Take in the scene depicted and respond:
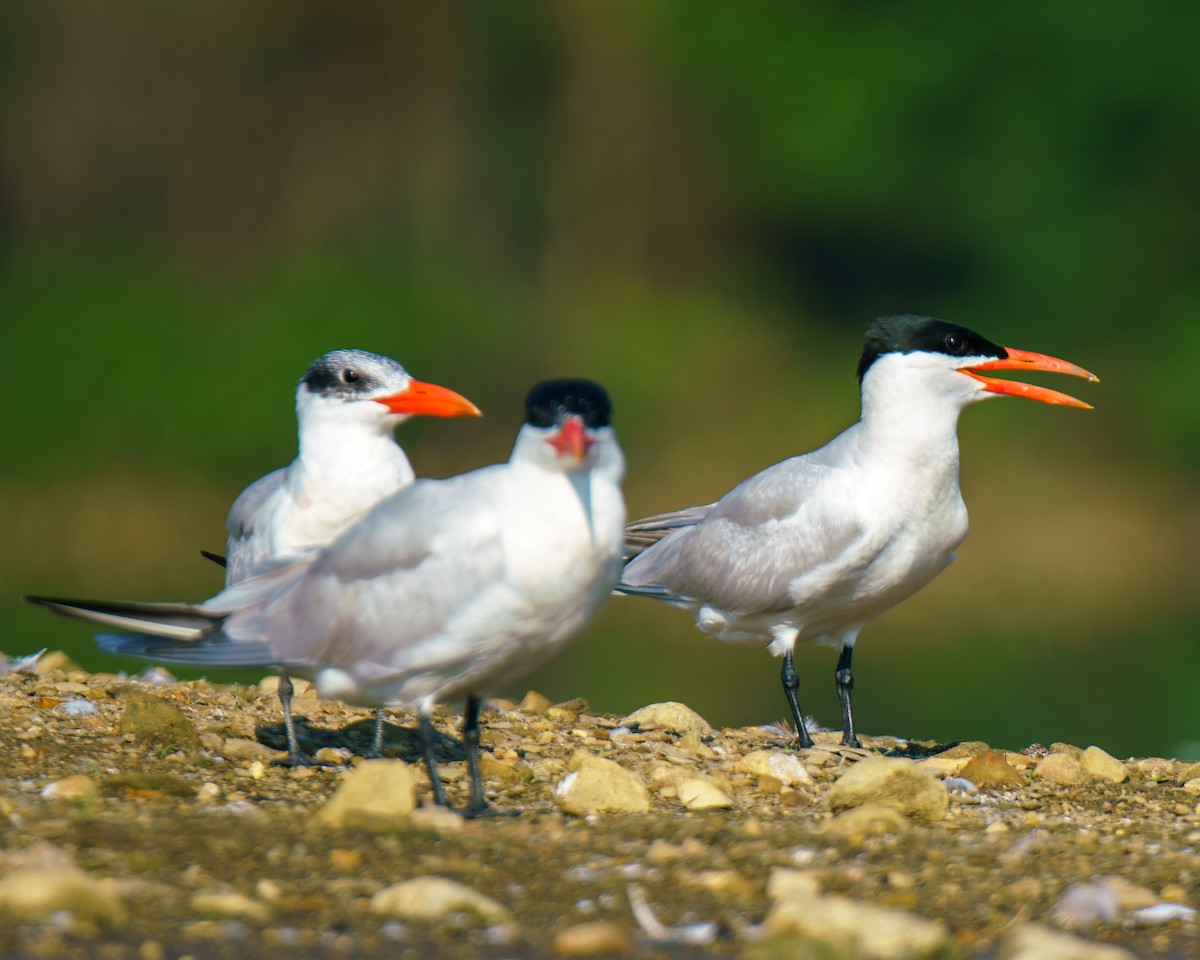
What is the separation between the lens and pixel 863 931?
13.0 feet

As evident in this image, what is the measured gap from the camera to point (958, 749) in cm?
687

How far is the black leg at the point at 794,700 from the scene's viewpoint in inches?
268

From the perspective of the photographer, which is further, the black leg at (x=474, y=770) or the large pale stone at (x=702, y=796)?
the large pale stone at (x=702, y=796)

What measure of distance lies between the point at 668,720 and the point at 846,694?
0.72 m

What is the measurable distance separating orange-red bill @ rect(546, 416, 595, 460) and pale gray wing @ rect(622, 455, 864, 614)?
2.04 m

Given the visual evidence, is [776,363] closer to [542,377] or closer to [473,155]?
[542,377]

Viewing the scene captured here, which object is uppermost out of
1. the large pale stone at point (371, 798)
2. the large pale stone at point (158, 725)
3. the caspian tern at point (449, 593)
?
the caspian tern at point (449, 593)

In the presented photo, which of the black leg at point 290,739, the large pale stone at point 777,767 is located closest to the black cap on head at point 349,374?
the black leg at point 290,739

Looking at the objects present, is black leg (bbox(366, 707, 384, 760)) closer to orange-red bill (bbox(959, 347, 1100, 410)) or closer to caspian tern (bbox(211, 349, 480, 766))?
caspian tern (bbox(211, 349, 480, 766))

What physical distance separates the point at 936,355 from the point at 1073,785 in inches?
66.7

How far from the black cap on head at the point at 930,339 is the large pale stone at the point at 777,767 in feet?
5.70

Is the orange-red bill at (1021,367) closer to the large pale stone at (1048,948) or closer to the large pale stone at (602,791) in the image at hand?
the large pale stone at (602,791)

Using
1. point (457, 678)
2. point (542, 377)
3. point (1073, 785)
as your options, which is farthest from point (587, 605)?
point (542, 377)

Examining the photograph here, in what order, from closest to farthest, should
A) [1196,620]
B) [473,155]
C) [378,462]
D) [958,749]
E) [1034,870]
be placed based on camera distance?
[1034,870], [378,462], [958,749], [1196,620], [473,155]
